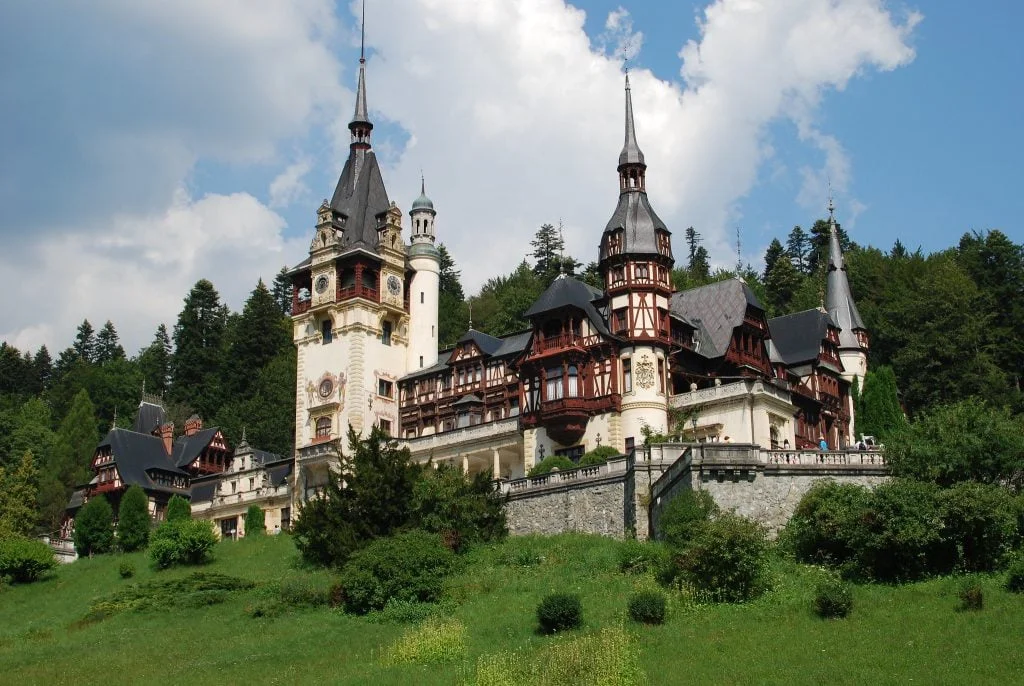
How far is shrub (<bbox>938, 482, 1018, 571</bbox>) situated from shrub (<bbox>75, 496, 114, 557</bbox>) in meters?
40.9

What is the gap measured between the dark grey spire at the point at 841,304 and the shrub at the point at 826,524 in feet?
106

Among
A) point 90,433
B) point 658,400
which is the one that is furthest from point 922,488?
point 90,433

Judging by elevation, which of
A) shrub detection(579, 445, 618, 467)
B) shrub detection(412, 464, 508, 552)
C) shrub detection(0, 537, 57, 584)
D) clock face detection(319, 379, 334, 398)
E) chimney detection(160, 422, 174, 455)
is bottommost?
shrub detection(0, 537, 57, 584)

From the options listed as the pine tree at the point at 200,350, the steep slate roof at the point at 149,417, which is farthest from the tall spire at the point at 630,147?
the pine tree at the point at 200,350

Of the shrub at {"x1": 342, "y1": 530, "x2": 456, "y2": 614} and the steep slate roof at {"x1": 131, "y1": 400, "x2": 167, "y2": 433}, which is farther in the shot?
the steep slate roof at {"x1": 131, "y1": 400, "x2": 167, "y2": 433}

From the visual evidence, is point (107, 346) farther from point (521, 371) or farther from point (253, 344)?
point (521, 371)

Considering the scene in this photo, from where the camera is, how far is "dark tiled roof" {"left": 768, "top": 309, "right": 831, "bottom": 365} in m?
67.5

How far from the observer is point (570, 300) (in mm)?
60406

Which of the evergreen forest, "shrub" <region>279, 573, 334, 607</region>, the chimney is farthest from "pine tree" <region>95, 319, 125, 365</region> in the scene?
"shrub" <region>279, 573, 334, 607</region>

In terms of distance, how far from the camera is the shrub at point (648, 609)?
35469 mm

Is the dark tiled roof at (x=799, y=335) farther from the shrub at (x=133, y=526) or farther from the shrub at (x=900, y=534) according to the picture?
→ the shrub at (x=133, y=526)

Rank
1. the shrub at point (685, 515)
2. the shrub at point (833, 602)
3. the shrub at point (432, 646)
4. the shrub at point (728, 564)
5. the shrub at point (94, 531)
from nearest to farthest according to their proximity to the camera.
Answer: the shrub at point (833, 602) → the shrub at point (432, 646) → the shrub at point (728, 564) → the shrub at point (685, 515) → the shrub at point (94, 531)

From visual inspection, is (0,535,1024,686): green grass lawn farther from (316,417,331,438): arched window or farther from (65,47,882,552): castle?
(316,417,331,438): arched window

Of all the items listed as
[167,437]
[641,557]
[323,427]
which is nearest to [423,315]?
[323,427]
